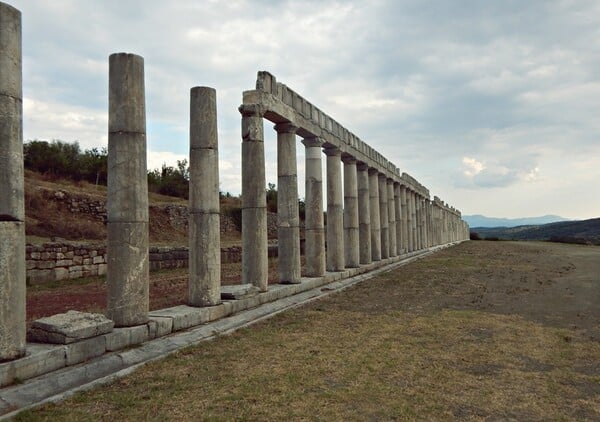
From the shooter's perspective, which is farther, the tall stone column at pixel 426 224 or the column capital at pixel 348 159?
the tall stone column at pixel 426 224

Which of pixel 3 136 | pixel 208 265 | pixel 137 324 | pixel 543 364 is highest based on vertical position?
pixel 3 136

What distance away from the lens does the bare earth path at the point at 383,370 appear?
225 inches

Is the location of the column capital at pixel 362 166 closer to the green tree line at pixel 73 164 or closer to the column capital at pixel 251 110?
the column capital at pixel 251 110

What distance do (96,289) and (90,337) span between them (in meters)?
9.73

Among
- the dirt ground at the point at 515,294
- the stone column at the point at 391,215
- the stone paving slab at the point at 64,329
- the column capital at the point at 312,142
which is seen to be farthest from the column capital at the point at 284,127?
the stone column at the point at 391,215

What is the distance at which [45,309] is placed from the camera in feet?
40.9

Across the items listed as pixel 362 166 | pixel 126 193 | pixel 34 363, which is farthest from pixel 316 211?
pixel 34 363

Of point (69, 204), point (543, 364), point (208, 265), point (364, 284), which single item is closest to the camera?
point (543, 364)

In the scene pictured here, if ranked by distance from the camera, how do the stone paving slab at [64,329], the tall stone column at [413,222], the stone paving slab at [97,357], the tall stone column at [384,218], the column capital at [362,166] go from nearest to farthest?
the stone paving slab at [97,357] → the stone paving slab at [64,329] → the column capital at [362,166] → the tall stone column at [384,218] → the tall stone column at [413,222]

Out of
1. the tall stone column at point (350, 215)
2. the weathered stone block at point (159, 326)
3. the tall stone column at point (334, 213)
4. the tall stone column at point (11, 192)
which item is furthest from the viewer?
the tall stone column at point (350, 215)

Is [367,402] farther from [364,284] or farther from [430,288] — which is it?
Answer: [364,284]

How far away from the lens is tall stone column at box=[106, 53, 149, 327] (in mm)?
8859

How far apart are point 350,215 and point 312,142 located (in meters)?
5.10

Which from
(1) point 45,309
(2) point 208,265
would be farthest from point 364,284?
(1) point 45,309
